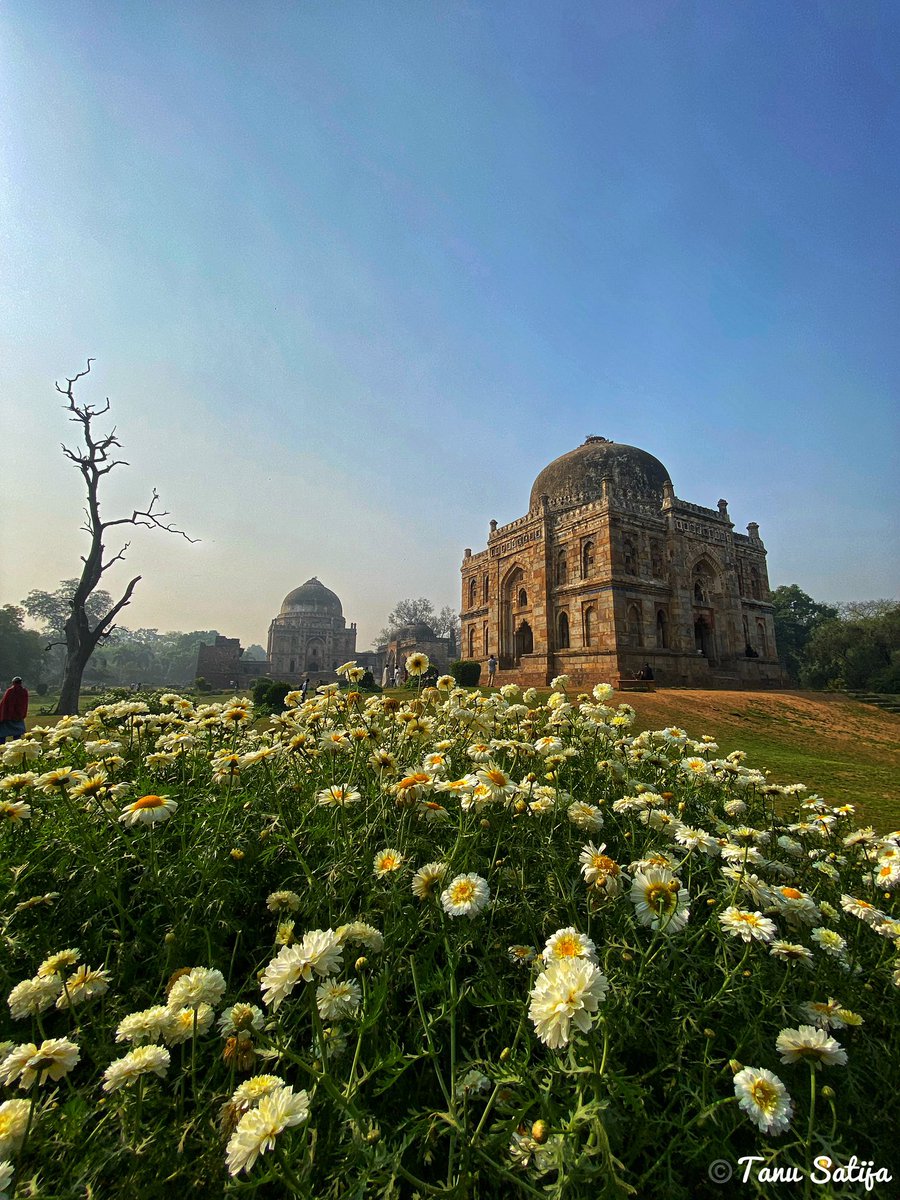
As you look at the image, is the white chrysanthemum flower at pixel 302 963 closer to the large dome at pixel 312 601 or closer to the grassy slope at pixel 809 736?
the grassy slope at pixel 809 736

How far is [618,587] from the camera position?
771 inches

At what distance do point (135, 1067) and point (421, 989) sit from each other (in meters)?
0.74

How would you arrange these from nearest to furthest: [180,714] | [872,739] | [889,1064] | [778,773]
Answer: [889,1064] < [180,714] < [778,773] < [872,739]

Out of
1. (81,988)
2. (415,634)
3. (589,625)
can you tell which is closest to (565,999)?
(81,988)

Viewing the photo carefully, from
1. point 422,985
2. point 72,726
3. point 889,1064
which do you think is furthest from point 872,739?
point 72,726

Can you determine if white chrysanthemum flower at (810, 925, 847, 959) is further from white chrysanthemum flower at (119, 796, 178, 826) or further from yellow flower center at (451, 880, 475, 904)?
white chrysanthemum flower at (119, 796, 178, 826)

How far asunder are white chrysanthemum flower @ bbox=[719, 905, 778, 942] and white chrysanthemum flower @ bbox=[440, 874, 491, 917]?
0.70 meters

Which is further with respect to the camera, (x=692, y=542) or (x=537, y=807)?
(x=692, y=542)

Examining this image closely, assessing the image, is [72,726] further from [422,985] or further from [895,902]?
[895,902]

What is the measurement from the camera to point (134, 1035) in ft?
3.90

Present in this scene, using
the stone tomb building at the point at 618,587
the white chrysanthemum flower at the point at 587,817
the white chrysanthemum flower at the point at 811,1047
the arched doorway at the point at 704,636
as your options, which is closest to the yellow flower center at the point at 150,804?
the white chrysanthemum flower at the point at 587,817

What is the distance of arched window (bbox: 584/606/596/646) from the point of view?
792 inches

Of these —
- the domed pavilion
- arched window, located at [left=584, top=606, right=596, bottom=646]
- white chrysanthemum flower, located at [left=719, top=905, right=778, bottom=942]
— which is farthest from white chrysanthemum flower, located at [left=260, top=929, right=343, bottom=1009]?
the domed pavilion

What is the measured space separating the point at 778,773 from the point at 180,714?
7827 mm
